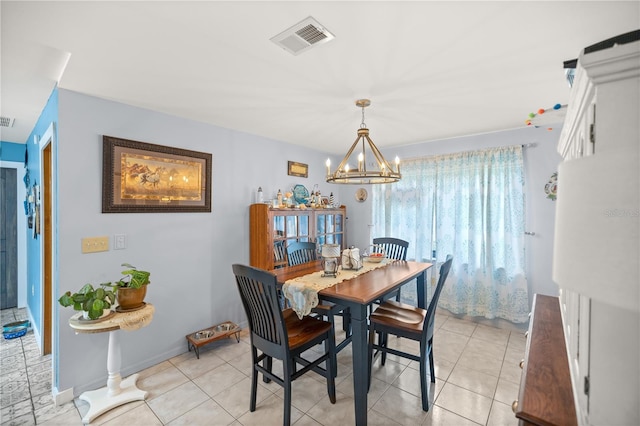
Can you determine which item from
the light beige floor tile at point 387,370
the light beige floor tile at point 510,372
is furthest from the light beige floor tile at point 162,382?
the light beige floor tile at point 510,372

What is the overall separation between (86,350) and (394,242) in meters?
3.24

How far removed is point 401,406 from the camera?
Result: 2.05m

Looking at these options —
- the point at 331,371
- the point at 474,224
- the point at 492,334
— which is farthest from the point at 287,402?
the point at 474,224

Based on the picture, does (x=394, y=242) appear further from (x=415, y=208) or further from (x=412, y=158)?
(x=412, y=158)

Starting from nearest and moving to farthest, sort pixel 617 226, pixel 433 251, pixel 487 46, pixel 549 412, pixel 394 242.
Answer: pixel 617 226
pixel 549 412
pixel 487 46
pixel 394 242
pixel 433 251

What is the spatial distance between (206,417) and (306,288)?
114cm

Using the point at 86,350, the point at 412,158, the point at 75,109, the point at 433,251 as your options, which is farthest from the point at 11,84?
the point at 433,251

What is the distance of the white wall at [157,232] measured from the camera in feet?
7.15

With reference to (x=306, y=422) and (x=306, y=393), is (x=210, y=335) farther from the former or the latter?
(x=306, y=422)

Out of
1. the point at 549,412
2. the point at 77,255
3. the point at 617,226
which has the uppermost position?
the point at 617,226

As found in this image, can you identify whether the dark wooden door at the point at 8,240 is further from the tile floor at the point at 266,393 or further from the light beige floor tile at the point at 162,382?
the light beige floor tile at the point at 162,382

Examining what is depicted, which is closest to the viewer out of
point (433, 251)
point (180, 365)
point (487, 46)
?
point (487, 46)

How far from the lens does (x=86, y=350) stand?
2260mm

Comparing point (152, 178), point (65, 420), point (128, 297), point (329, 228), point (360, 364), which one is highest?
point (152, 178)
